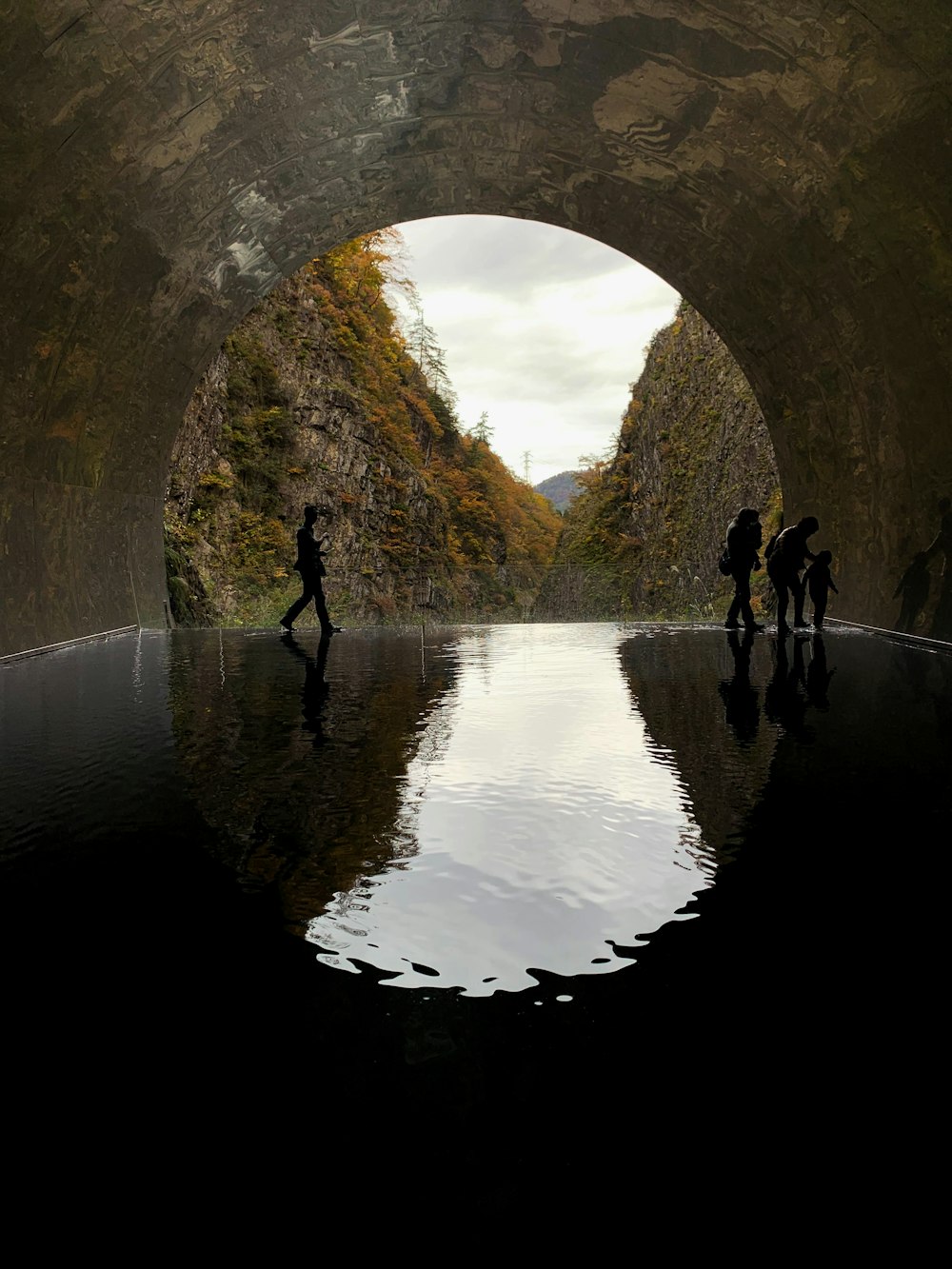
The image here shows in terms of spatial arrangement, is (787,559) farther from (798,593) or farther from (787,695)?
(787,695)

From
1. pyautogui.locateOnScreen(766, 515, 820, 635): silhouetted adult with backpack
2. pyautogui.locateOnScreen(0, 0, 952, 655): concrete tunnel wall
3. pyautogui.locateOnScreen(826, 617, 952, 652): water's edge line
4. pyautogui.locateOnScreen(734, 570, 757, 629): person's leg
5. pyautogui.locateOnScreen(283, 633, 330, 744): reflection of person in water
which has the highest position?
pyautogui.locateOnScreen(0, 0, 952, 655): concrete tunnel wall

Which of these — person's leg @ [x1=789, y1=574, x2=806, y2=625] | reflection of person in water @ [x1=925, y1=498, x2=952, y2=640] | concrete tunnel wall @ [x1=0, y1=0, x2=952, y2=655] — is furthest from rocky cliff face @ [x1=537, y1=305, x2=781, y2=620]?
reflection of person in water @ [x1=925, y1=498, x2=952, y2=640]

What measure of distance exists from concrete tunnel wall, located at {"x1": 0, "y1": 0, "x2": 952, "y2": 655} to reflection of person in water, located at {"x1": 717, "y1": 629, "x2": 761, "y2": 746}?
330 cm

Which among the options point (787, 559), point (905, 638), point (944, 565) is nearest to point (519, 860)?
point (944, 565)

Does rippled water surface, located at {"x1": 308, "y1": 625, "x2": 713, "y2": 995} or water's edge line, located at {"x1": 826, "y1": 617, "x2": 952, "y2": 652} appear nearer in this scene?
rippled water surface, located at {"x1": 308, "y1": 625, "x2": 713, "y2": 995}

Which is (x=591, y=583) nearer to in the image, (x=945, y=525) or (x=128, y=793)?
(x=945, y=525)

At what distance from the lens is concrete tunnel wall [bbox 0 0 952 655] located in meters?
8.45

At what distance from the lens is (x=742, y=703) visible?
6.66m

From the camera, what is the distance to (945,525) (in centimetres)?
1022

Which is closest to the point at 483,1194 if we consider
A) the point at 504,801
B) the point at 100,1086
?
the point at 100,1086

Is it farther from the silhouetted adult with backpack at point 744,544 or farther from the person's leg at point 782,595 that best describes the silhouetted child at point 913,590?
the silhouetted adult with backpack at point 744,544

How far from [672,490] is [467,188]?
2356 centimetres

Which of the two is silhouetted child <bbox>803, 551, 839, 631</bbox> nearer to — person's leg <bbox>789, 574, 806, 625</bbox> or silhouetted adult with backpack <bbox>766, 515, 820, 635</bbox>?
person's leg <bbox>789, 574, 806, 625</bbox>

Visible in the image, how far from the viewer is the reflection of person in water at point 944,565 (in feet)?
33.4
